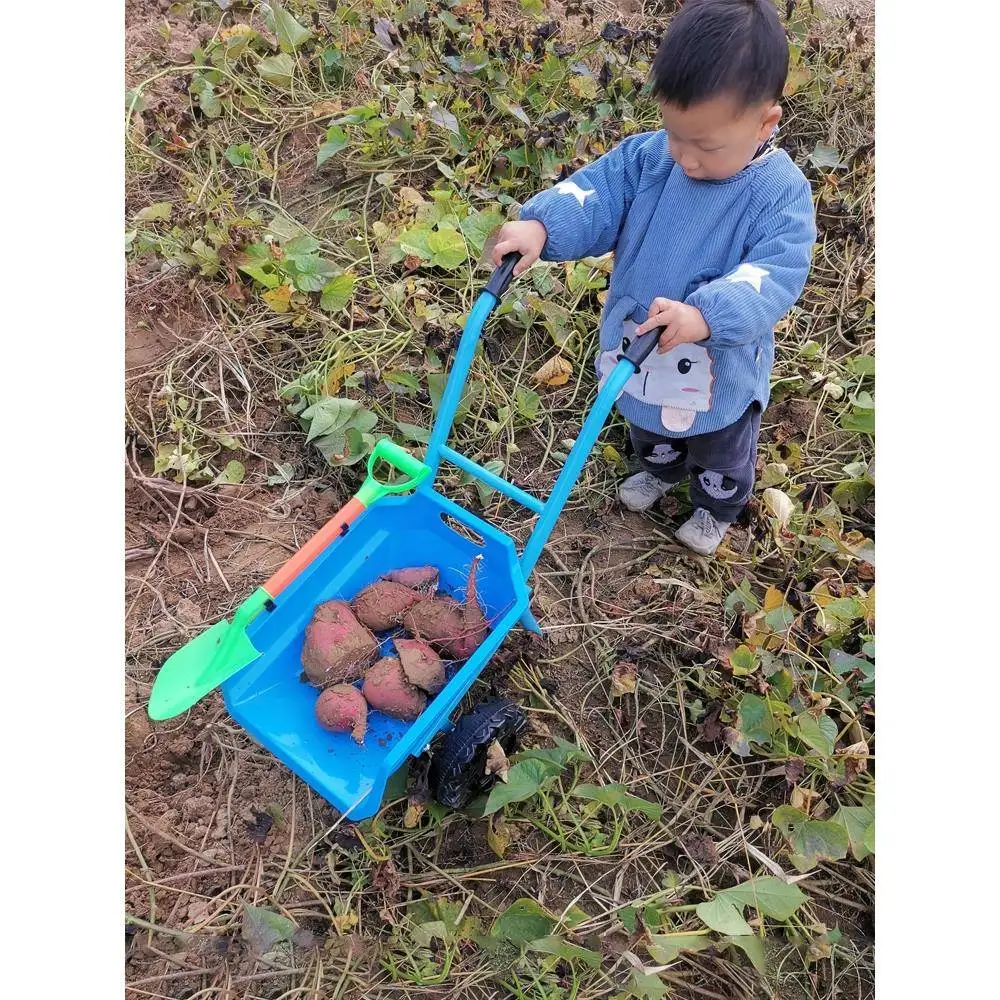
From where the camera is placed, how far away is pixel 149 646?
1.81m

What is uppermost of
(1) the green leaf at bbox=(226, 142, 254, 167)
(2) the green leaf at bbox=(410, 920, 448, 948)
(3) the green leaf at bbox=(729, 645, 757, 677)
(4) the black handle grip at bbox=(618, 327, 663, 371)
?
(4) the black handle grip at bbox=(618, 327, 663, 371)

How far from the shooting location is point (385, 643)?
1.70 meters

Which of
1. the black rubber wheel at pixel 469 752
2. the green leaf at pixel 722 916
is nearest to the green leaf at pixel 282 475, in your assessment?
the black rubber wheel at pixel 469 752

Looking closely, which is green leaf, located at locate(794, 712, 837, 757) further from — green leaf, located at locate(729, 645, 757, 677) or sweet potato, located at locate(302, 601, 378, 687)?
sweet potato, located at locate(302, 601, 378, 687)

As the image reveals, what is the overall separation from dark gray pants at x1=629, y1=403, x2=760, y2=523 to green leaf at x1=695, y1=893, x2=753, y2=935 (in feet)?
2.77

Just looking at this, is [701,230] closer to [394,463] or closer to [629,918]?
[394,463]

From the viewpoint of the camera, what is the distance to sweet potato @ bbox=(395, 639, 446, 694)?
1570 mm

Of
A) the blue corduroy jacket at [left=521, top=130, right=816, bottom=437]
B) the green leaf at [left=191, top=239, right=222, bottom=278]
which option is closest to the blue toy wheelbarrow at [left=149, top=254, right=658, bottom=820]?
the blue corduroy jacket at [left=521, top=130, right=816, bottom=437]

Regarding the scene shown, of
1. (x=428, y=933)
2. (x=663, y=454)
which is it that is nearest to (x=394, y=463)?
A: (x=663, y=454)

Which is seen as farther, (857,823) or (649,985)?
(857,823)

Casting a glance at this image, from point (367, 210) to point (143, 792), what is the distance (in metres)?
1.72

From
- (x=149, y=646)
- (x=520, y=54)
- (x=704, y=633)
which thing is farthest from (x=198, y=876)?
(x=520, y=54)

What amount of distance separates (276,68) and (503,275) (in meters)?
1.74

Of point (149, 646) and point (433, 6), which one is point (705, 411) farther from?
point (433, 6)
